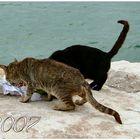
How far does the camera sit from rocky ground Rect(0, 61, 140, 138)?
14.6 feet

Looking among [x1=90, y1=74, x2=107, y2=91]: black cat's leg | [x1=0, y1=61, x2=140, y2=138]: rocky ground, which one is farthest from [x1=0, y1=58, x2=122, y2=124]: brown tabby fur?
[x1=90, y1=74, x2=107, y2=91]: black cat's leg

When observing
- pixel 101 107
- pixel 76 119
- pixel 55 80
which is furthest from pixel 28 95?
pixel 101 107

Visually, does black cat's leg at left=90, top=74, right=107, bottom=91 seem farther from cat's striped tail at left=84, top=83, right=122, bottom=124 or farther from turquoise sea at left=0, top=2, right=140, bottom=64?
turquoise sea at left=0, top=2, right=140, bottom=64

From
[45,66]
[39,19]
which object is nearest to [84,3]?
[39,19]

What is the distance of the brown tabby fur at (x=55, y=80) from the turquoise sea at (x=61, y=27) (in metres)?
4.36

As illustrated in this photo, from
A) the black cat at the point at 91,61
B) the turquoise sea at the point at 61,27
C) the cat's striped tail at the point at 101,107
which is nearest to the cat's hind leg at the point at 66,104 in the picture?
the cat's striped tail at the point at 101,107

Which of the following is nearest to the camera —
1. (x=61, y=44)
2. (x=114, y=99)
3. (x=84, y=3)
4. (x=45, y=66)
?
(x=45, y=66)

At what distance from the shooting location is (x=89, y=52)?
19.7ft

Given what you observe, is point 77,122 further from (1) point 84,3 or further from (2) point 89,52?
(1) point 84,3

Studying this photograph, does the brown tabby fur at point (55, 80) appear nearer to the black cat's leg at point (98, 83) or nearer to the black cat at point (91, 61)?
the black cat at point (91, 61)

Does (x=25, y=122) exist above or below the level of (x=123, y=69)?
above

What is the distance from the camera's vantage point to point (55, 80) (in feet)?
16.5

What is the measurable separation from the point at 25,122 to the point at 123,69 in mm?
2969

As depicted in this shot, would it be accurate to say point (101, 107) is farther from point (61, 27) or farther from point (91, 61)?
point (61, 27)
